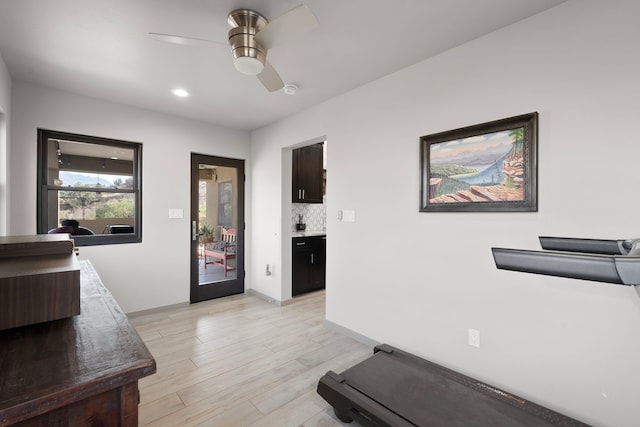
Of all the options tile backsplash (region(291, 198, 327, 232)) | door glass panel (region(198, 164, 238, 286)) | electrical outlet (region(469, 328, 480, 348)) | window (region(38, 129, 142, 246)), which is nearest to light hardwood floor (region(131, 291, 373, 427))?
door glass panel (region(198, 164, 238, 286))

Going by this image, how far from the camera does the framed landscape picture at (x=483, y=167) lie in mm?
1924

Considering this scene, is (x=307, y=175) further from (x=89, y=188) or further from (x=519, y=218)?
(x=519, y=218)

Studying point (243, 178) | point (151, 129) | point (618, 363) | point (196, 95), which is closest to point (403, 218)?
point (618, 363)

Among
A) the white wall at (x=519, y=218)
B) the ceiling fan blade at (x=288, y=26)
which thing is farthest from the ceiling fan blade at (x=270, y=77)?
the white wall at (x=519, y=218)

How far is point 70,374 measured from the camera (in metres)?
0.63

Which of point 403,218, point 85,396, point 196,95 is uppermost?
point 196,95

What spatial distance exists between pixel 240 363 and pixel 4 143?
2.91 m

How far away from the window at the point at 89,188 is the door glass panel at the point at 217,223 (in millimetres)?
823

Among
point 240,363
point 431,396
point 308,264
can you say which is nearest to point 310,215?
point 308,264

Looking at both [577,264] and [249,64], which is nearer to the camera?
[577,264]

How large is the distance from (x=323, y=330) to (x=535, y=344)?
6.56 feet

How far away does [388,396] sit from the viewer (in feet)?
5.98

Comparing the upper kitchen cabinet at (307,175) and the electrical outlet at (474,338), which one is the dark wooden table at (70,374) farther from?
the upper kitchen cabinet at (307,175)

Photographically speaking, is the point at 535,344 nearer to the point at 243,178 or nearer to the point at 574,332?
the point at 574,332
